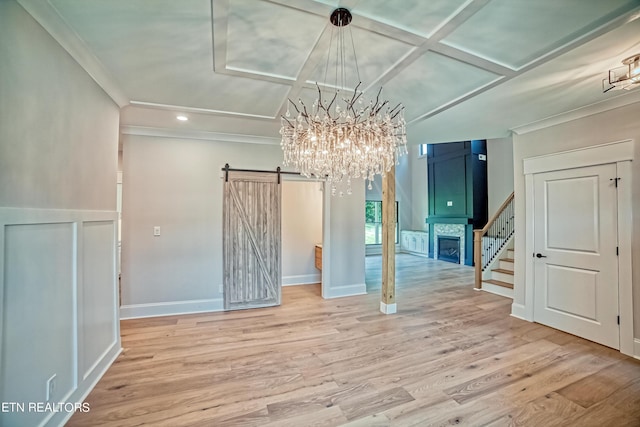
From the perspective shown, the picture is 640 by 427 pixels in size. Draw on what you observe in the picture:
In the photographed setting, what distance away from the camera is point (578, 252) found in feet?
10.1

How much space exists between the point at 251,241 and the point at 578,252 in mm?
4340

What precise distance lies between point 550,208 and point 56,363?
5.17m

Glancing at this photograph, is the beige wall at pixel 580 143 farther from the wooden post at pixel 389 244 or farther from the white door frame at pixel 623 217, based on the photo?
the wooden post at pixel 389 244

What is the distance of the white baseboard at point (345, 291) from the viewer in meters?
4.46

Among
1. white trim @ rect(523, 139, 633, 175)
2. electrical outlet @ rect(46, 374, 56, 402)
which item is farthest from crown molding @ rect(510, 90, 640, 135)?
electrical outlet @ rect(46, 374, 56, 402)

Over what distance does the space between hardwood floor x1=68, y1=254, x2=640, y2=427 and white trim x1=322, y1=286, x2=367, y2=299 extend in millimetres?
693

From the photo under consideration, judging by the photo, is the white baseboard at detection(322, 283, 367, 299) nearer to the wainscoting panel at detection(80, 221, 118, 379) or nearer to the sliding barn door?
the sliding barn door

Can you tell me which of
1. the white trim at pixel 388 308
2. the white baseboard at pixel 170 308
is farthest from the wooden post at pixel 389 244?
the white baseboard at pixel 170 308

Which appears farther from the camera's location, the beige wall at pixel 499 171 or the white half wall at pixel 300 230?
the beige wall at pixel 499 171

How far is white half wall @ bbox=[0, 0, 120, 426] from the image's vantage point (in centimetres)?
136

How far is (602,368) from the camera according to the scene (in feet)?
7.94

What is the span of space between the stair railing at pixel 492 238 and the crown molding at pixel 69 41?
6011mm

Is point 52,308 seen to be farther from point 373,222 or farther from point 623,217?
point 373,222

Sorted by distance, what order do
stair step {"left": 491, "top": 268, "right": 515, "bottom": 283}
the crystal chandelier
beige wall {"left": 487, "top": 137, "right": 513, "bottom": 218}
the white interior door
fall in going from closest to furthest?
the crystal chandelier → the white interior door → stair step {"left": 491, "top": 268, "right": 515, "bottom": 283} → beige wall {"left": 487, "top": 137, "right": 513, "bottom": 218}
